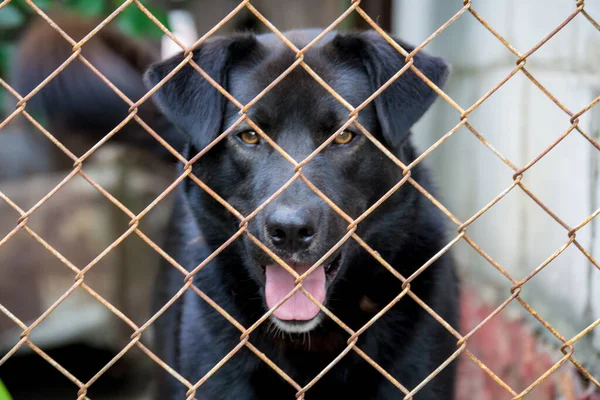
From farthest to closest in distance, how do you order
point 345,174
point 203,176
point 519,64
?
point 203,176 → point 345,174 → point 519,64

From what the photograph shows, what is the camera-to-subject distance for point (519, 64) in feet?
5.91

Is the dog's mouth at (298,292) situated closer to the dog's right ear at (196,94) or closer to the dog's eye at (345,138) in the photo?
the dog's eye at (345,138)

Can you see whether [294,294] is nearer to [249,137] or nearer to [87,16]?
[249,137]

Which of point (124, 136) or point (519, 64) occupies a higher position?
point (124, 136)

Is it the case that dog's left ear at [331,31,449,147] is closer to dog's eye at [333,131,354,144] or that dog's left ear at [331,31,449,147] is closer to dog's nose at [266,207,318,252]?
dog's eye at [333,131,354,144]

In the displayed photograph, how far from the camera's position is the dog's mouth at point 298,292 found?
2.12 m

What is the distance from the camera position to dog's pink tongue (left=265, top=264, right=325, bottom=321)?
→ 2115 millimetres

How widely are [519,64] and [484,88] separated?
235cm

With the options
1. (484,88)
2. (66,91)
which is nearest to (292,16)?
(484,88)

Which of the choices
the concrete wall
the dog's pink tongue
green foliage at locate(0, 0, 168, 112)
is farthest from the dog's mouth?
green foliage at locate(0, 0, 168, 112)

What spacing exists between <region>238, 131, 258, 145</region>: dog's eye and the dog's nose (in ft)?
1.33

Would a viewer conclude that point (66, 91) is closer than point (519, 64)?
No

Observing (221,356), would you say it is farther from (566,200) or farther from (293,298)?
(566,200)

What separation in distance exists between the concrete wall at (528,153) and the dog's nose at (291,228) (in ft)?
3.83
